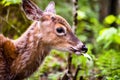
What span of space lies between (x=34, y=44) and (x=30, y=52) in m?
0.13

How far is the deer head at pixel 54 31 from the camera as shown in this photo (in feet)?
20.2

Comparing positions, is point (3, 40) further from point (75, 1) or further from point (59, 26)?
point (75, 1)

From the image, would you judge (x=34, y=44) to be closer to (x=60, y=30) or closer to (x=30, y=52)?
(x=30, y=52)

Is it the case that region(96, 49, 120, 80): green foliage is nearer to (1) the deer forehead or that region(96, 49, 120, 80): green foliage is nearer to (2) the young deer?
(2) the young deer

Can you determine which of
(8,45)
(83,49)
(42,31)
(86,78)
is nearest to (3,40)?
(8,45)

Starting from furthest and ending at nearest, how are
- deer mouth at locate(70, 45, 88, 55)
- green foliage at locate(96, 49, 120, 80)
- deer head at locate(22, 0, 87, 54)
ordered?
green foliage at locate(96, 49, 120, 80) → deer head at locate(22, 0, 87, 54) → deer mouth at locate(70, 45, 88, 55)

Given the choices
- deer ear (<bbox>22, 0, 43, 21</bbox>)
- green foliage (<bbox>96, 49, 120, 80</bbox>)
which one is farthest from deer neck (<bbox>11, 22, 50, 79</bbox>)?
green foliage (<bbox>96, 49, 120, 80</bbox>)

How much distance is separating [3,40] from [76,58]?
4.38 ft

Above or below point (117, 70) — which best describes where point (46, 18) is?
above

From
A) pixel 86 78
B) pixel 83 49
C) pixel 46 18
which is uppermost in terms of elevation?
pixel 46 18

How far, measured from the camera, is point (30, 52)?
6.27 metres

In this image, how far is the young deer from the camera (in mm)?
6168

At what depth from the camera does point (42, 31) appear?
6281 millimetres

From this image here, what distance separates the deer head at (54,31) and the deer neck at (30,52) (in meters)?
0.08
